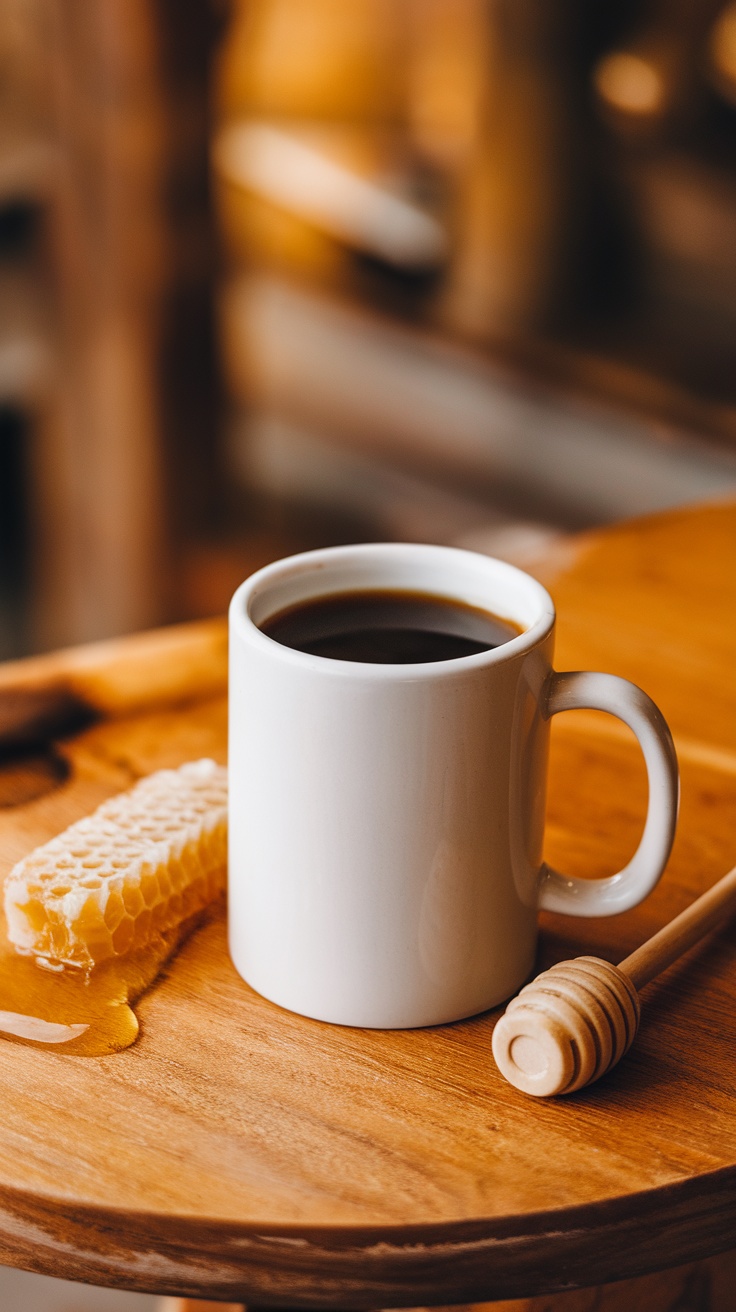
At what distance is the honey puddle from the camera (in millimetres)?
574

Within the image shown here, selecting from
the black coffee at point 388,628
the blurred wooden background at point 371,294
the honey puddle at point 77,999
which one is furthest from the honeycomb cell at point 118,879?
the blurred wooden background at point 371,294

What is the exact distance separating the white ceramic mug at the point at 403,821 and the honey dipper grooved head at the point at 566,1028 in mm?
45

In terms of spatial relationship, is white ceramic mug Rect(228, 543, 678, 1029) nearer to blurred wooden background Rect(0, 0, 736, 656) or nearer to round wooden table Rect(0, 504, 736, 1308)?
round wooden table Rect(0, 504, 736, 1308)

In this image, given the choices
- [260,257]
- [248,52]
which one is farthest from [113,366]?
[248,52]

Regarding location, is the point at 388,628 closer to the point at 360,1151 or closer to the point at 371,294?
the point at 360,1151

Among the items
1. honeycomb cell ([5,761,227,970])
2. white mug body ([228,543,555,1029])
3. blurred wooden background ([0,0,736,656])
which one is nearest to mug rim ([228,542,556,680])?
white mug body ([228,543,555,1029])

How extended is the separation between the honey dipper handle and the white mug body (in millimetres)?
50

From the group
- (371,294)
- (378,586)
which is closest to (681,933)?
(378,586)

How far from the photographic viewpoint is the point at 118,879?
621mm

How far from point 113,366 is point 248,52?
4.13 ft

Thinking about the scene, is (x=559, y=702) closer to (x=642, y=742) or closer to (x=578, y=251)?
(x=642, y=742)

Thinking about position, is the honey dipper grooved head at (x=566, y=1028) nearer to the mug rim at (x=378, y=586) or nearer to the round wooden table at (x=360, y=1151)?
the round wooden table at (x=360, y=1151)

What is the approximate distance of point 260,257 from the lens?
339cm

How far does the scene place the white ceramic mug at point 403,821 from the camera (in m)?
0.53
